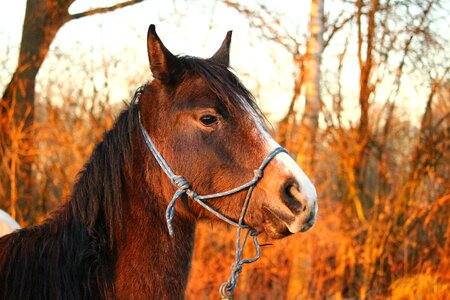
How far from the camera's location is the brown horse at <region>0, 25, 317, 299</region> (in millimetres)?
2621

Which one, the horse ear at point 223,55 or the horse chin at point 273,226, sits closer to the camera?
the horse chin at point 273,226

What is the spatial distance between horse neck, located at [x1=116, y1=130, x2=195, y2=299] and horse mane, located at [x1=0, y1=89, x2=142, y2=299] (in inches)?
2.2

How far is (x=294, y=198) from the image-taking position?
2.59 m

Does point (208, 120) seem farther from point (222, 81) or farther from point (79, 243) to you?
point (79, 243)

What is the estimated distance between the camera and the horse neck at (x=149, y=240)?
2.73 m

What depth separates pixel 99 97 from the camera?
28.9 ft

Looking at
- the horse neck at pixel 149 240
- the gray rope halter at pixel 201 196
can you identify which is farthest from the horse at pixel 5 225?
the gray rope halter at pixel 201 196

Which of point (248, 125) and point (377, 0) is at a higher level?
point (377, 0)

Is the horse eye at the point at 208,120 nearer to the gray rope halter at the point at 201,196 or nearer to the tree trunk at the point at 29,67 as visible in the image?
the gray rope halter at the point at 201,196

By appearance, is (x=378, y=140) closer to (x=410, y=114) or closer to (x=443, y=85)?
(x=410, y=114)

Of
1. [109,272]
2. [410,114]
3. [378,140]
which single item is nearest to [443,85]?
[410,114]

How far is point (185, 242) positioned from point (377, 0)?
20.0ft

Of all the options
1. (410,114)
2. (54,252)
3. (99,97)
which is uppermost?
(410,114)

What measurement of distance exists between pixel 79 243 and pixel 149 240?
350 mm
